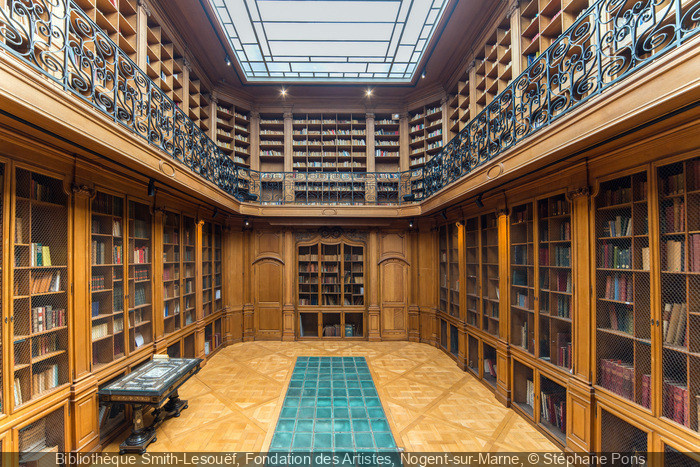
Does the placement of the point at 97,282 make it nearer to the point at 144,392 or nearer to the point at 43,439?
the point at 144,392

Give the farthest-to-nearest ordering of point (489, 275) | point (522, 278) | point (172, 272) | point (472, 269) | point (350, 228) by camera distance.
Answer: point (350, 228) → point (472, 269) → point (172, 272) → point (489, 275) → point (522, 278)

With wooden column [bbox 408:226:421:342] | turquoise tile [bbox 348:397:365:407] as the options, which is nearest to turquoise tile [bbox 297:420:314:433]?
turquoise tile [bbox 348:397:365:407]

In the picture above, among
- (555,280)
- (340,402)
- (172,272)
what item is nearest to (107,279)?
(172,272)

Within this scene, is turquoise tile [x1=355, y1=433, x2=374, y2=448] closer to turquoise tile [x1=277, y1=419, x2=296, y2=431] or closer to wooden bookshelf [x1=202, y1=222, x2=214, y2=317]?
turquoise tile [x1=277, y1=419, x2=296, y2=431]

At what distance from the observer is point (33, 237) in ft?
8.69

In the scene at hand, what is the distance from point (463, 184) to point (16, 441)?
530 cm

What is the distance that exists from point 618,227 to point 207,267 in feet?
20.6

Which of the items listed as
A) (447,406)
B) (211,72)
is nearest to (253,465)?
(447,406)

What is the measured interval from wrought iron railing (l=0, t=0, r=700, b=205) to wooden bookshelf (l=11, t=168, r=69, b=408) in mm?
988

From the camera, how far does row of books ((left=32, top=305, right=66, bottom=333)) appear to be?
8.68 ft

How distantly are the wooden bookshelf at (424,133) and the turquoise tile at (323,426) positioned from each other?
567 centimetres

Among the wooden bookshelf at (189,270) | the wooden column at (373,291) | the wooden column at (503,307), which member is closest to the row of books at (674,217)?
the wooden column at (503,307)

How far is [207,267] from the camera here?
598cm

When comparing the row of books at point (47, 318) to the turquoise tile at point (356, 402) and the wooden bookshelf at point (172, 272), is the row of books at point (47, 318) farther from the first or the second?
the turquoise tile at point (356, 402)
